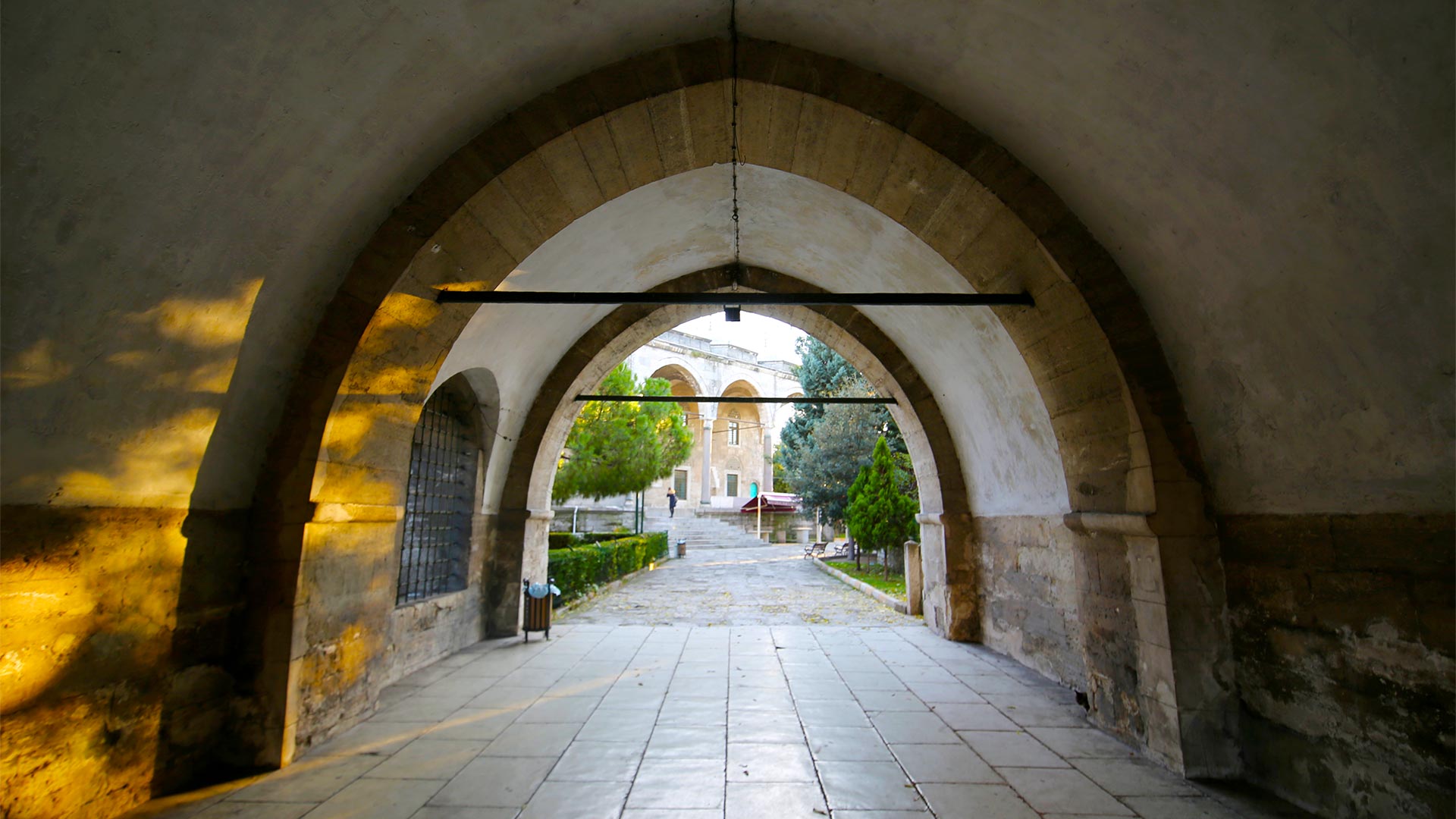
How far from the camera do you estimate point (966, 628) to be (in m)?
6.60

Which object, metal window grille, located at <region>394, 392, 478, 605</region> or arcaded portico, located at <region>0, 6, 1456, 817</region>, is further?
metal window grille, located at <region>394, 392, 478, 605</region>

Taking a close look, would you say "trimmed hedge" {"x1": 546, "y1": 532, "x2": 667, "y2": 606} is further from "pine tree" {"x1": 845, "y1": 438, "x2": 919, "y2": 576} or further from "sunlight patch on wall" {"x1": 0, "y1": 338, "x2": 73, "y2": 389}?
"sunlight patch on wall" {"x1": 0, "y1": 338, "x2": 73, "y2": 389}

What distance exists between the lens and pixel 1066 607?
4.86 meters

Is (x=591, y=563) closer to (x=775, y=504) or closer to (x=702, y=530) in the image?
(x=702, y=530)

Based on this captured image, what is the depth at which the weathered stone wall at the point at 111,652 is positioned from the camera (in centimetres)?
246

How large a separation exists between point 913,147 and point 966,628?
512 centimetres

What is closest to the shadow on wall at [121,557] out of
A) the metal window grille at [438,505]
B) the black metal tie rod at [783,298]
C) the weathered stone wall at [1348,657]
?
the black metal tie rod at [783,298]

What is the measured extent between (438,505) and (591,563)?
4684 millimetres

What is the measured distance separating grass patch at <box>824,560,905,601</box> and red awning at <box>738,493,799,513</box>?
327 inches

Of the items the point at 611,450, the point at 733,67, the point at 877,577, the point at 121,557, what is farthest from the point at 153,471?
the point at 611,450

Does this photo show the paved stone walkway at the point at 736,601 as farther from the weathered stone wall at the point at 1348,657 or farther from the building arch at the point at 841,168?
the weathered stone wall at the point at 1348,657

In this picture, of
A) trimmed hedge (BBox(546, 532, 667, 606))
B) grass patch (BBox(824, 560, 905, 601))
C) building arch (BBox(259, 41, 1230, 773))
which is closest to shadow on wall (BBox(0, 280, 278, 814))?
building arch (BBox(259, 41, 1230, 773))

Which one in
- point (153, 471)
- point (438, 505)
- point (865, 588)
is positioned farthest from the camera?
point (865, 588)

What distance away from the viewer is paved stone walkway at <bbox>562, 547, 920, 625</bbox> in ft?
26.7
